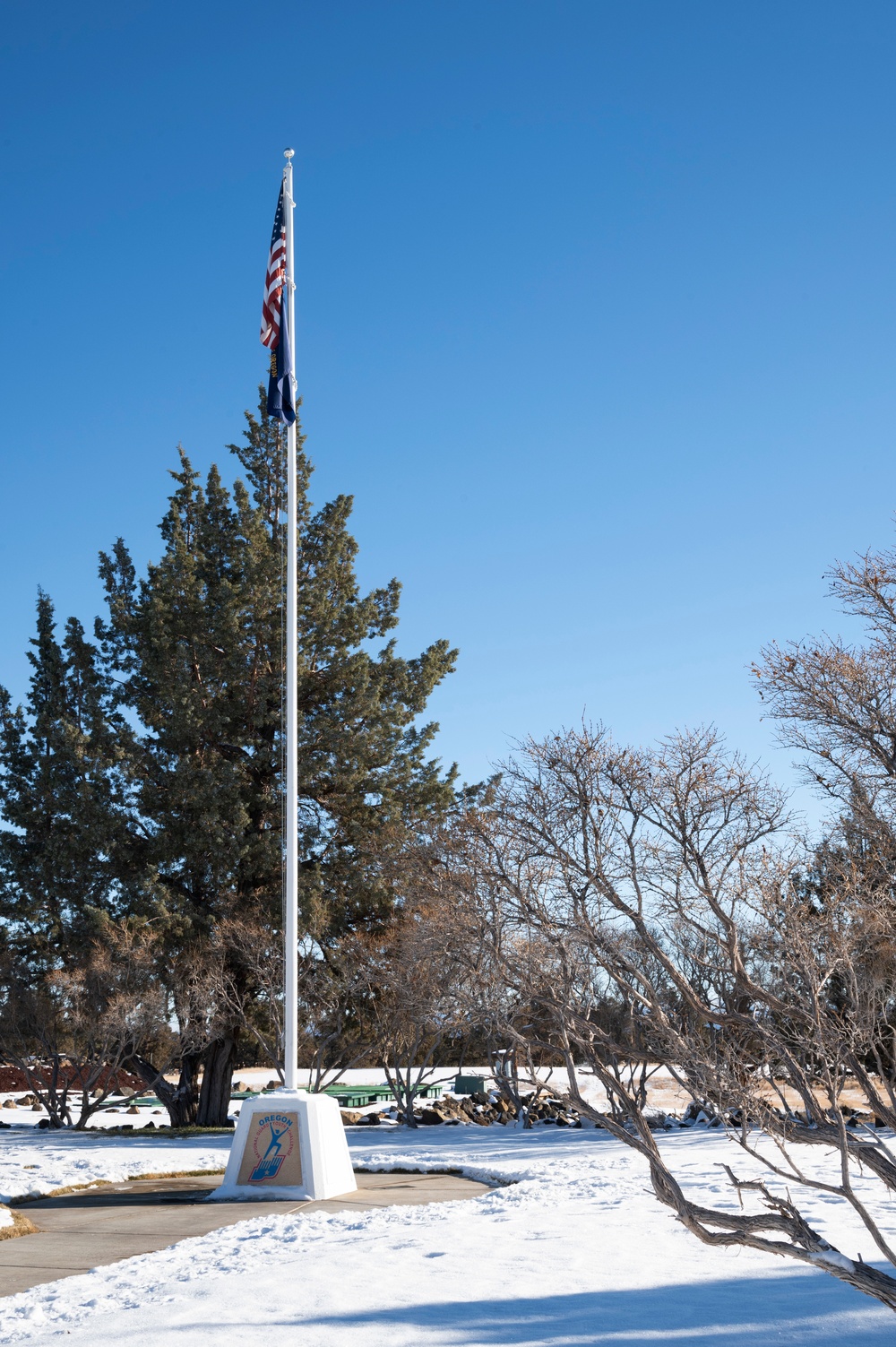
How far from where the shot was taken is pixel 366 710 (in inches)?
1128

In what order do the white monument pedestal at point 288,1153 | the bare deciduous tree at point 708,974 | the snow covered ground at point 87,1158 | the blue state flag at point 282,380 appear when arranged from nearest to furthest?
the bare deciduous tree at point 708,974 < the white monument pedestal at point 288,1153 < the snow covered ground at point 87,1158 < the blue state flag at point 282,380

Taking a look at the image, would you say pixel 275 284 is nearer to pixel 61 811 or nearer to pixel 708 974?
pixel 708 974

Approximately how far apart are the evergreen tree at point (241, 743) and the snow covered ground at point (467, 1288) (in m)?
15.6

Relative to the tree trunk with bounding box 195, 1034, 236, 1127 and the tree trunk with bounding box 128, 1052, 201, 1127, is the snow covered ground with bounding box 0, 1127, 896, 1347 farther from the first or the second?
the tree trunk with bounding box 195, 1034, 236, 1127

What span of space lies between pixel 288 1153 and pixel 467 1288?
17.4ft

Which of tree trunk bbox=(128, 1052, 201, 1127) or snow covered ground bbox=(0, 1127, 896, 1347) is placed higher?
tree trunk bbox=(128, 1052, 201, 1127)

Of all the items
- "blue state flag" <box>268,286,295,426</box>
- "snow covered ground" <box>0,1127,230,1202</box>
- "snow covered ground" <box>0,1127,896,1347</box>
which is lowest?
"snow covered ground" <box>0,1127,896,1347</box>

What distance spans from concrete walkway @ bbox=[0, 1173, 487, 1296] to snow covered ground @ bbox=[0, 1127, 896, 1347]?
49 cm

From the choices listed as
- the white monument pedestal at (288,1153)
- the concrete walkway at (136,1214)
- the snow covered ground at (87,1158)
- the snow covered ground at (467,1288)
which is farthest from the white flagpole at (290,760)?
the snow covered ground at (87,1158)

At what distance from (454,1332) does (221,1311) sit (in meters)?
1.48

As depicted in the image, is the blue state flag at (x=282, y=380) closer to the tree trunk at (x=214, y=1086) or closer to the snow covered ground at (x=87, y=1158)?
the snow covered ground at (x=87, y=1158)

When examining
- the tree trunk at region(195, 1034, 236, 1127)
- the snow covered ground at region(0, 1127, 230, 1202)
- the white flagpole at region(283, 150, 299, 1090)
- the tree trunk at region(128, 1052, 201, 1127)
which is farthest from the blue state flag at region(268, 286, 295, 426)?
the tree trunk at region(195, 1034, 236, 1127)

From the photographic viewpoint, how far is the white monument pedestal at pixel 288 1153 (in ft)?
39.9

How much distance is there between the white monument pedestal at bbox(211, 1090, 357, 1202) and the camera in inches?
479
